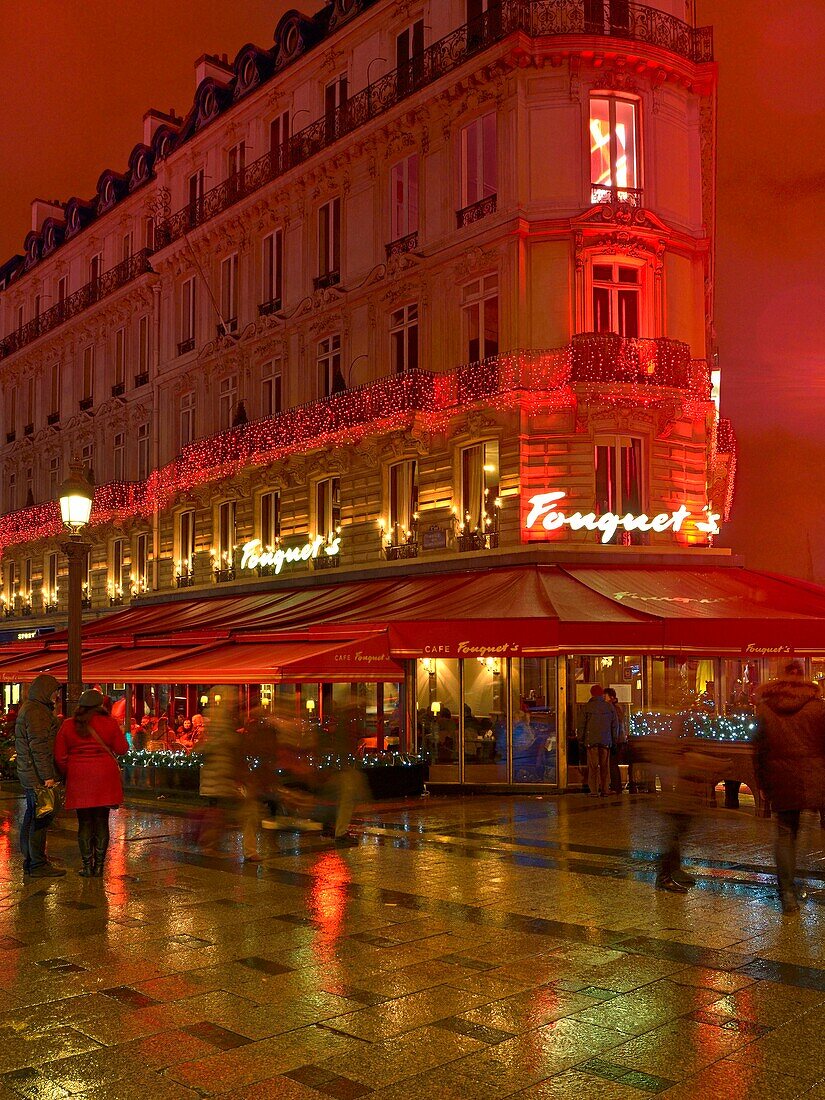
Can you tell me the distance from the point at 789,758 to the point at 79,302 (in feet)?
110

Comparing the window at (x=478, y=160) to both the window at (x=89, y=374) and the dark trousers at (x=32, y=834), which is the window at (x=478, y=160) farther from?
the window at (x=89, y=374)

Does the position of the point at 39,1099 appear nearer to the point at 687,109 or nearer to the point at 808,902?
the point at 808,902

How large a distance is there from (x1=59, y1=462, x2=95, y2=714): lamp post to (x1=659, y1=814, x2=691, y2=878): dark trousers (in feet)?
23.5

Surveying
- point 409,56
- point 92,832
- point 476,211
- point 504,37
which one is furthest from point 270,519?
point 92,832

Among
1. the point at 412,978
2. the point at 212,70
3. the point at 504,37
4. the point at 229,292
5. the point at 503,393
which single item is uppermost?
the point at 212,70

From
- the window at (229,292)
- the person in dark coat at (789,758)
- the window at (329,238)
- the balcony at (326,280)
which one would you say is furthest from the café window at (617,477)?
the window at (229,292)

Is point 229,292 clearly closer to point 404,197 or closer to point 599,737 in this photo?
point 404,197

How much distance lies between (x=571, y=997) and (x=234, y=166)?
2786 cm

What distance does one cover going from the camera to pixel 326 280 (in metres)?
26.8

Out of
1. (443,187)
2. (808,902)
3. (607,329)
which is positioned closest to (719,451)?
(607,329)

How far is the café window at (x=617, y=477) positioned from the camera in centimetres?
2136

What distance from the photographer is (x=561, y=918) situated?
880cm

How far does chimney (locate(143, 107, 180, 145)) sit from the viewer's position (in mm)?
35969

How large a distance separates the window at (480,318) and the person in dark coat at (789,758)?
13.8m
